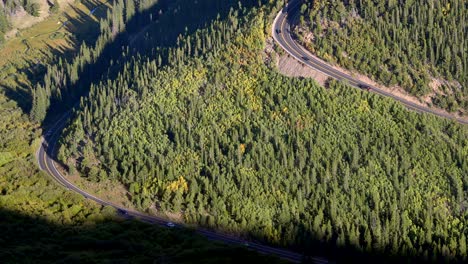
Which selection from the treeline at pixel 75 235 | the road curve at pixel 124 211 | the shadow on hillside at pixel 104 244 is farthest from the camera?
the road curve at pixel 124 211

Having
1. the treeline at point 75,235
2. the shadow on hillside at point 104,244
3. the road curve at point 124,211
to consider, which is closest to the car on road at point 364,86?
the road curve at point 124,211

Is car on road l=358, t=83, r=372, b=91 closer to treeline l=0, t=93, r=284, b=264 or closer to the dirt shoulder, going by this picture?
the dirt shoulder

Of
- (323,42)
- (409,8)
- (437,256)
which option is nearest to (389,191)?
(437,256)

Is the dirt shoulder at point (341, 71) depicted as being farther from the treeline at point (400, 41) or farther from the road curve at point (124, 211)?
the road curve at point (124, 211)

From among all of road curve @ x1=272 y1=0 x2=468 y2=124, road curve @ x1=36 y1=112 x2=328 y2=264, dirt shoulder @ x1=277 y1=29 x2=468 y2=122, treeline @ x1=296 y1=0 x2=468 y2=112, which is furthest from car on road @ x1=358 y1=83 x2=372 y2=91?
road curve @ x1=36 y1=112 x2=328 y2=264

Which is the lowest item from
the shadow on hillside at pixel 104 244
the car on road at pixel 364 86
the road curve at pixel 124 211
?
the road curve at pixel 124 211

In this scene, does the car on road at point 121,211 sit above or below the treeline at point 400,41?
below

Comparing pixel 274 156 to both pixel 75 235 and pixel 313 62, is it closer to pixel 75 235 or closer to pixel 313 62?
pixel 313 62
